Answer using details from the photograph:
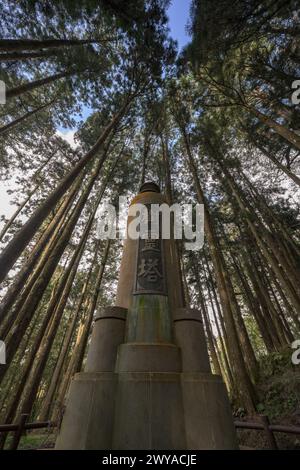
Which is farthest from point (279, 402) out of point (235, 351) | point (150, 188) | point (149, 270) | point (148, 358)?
point (150, 188)

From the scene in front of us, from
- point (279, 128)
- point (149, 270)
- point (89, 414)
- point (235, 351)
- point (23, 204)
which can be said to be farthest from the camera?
point (23, 204)

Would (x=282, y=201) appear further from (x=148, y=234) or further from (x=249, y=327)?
(x=249, y=327)

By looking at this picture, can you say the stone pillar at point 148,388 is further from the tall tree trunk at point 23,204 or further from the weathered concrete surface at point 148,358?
the tall tree trunk at point 23,204

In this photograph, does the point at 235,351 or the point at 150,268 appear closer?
the point at 150,268

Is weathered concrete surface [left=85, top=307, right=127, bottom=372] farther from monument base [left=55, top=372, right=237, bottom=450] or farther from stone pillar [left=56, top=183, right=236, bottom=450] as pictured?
monument base [left=55, top=372, right=237, bottom=450]

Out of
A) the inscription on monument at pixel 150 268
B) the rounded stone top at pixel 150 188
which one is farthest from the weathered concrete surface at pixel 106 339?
the rounded stone top at pixel 150 188

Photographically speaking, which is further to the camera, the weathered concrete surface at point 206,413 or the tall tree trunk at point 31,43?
the tall tree trunk at point 31,43

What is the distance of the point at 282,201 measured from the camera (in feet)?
33.8

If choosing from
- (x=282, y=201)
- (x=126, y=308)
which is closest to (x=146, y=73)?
(x=282, y=201)

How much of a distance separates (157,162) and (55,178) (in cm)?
622

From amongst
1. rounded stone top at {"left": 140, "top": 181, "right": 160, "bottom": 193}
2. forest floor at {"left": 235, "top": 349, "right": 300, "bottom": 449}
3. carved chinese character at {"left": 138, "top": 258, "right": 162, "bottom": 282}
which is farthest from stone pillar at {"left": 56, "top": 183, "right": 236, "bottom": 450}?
forest floor at {"left": 235, "top": 349, "right": 300, "bottom": 449}

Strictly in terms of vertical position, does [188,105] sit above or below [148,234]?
above

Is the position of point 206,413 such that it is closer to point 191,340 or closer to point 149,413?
point 149,413

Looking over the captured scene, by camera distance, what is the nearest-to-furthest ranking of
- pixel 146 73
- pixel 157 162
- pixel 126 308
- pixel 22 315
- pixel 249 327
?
pixel 126 308 < pixel 22 315 < pixel 146 73 < pixel 157 162 < pixel 249 327
